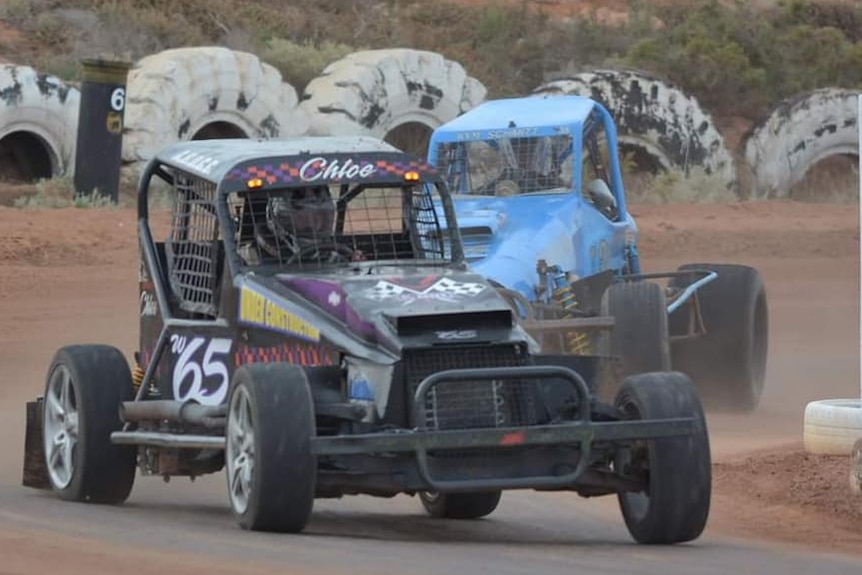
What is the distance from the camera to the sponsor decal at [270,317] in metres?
8.94

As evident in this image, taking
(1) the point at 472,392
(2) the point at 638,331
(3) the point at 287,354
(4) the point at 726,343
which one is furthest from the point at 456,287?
(4) the point at 726,343

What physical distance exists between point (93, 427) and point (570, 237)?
5.21 metres

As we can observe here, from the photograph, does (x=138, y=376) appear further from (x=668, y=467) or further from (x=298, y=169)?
(x=668, y=467)

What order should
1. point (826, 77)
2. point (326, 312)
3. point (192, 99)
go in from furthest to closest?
point (826, 77) < point (192, 99) < point (326, 312)

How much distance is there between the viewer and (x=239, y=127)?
896 inches

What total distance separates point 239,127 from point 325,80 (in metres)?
1.53

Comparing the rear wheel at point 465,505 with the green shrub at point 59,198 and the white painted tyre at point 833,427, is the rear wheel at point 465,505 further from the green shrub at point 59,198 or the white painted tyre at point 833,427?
the green shrub at point 59,198

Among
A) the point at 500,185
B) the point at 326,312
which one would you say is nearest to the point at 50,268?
the point at 500,185

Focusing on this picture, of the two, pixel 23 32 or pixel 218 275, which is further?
pixel 23 32

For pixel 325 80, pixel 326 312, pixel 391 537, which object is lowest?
pixel 391 537

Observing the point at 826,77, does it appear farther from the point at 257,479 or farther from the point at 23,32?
the point at 257,479

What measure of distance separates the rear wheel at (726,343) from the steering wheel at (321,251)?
5352 millimetres

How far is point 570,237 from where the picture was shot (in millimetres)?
14328

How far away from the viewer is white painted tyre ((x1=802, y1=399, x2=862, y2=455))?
1117 centimetres
